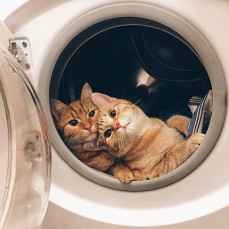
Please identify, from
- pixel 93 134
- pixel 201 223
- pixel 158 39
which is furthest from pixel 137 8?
pixel 201 223

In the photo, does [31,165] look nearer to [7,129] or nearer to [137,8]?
[7,129]

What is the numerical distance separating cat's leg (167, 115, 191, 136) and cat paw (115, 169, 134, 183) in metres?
0.17

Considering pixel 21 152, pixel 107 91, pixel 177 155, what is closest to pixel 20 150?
pixel 21 152

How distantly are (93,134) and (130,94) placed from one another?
148 mm

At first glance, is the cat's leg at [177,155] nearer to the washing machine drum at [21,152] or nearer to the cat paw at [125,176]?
the cat paw at [125,176]

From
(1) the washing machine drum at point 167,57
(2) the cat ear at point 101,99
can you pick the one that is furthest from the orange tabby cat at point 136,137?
(1) the washing machine drum at point 167,57

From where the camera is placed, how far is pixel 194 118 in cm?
82

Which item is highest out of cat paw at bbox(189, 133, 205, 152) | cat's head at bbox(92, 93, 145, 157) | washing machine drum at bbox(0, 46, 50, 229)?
cat paw at bbox(189, 133, 205, 152)

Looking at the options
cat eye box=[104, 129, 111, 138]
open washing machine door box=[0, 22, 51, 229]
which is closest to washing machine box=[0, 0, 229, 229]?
open washing machine door box=[0, 22, 51, 229]

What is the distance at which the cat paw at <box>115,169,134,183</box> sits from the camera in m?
0.85

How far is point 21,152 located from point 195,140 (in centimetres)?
43

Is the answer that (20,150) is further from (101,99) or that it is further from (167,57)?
(167,57)

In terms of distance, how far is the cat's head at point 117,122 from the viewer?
860mm

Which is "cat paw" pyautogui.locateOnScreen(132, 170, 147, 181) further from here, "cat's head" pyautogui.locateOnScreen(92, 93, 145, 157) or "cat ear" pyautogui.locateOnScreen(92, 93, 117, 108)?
"cat ear" pyautogui.locateOnScreen(92, 93, 117, 108)
